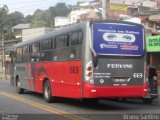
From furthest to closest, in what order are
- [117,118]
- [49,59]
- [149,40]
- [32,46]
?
[149,40] < [32,46] < [49,59] < [117,118]

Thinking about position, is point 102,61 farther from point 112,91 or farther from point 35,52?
point 35,52

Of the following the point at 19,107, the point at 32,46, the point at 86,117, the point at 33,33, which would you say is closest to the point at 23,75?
the point at 32,46

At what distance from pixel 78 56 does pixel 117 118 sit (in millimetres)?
3135

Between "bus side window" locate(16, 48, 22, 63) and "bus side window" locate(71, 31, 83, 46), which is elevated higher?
"bus side window" locate(71, 31, 83, 46)

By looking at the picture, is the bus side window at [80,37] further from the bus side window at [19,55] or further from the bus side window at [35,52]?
the bus side window at [19,55]

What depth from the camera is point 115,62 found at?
14.4 metres

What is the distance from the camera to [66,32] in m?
15.7

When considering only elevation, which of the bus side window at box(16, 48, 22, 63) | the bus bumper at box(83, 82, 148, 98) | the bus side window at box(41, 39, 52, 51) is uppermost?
the bus side window at box(41, 39, 52, 51)

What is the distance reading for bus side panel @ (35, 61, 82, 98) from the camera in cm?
1455

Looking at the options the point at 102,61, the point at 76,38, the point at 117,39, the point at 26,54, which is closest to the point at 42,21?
the point at 26,54

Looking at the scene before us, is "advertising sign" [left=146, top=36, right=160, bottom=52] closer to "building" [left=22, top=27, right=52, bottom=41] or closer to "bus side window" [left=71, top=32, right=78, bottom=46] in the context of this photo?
"bus side window" [left=71, top=32, right=78, bottom=46]

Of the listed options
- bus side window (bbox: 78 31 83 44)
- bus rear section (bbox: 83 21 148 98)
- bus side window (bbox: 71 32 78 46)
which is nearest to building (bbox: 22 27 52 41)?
bus side window (bbox: 71 32 78 46)

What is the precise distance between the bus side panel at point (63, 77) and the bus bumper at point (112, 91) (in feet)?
1.77

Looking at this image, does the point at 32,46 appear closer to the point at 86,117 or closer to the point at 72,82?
the point at 72,82
